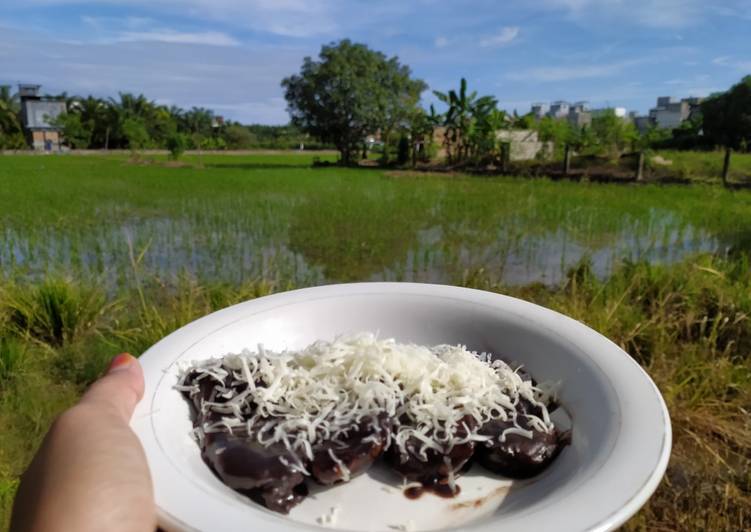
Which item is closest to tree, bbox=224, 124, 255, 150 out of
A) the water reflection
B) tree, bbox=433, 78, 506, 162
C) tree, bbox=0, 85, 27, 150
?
tree, bbox=0, 85, 27, 150

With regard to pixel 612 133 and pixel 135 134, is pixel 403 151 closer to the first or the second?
pixel 612 133

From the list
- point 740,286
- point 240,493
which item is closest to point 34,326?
point 240,493

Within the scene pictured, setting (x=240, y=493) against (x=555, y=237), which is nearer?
(x=240, y=493)

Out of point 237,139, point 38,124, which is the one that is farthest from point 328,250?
point 237,139

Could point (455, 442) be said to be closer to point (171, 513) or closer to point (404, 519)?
point (404, 519)

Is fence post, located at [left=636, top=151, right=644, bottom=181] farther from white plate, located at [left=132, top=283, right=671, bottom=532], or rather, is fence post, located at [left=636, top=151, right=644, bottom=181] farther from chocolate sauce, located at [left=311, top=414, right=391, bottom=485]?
chocolate sauce, located at [left=311, top=414, right=391, bottom=485]

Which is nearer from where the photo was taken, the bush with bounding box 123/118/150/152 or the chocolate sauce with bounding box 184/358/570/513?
the chocolate sauce with bounding box 184/358/570/513
